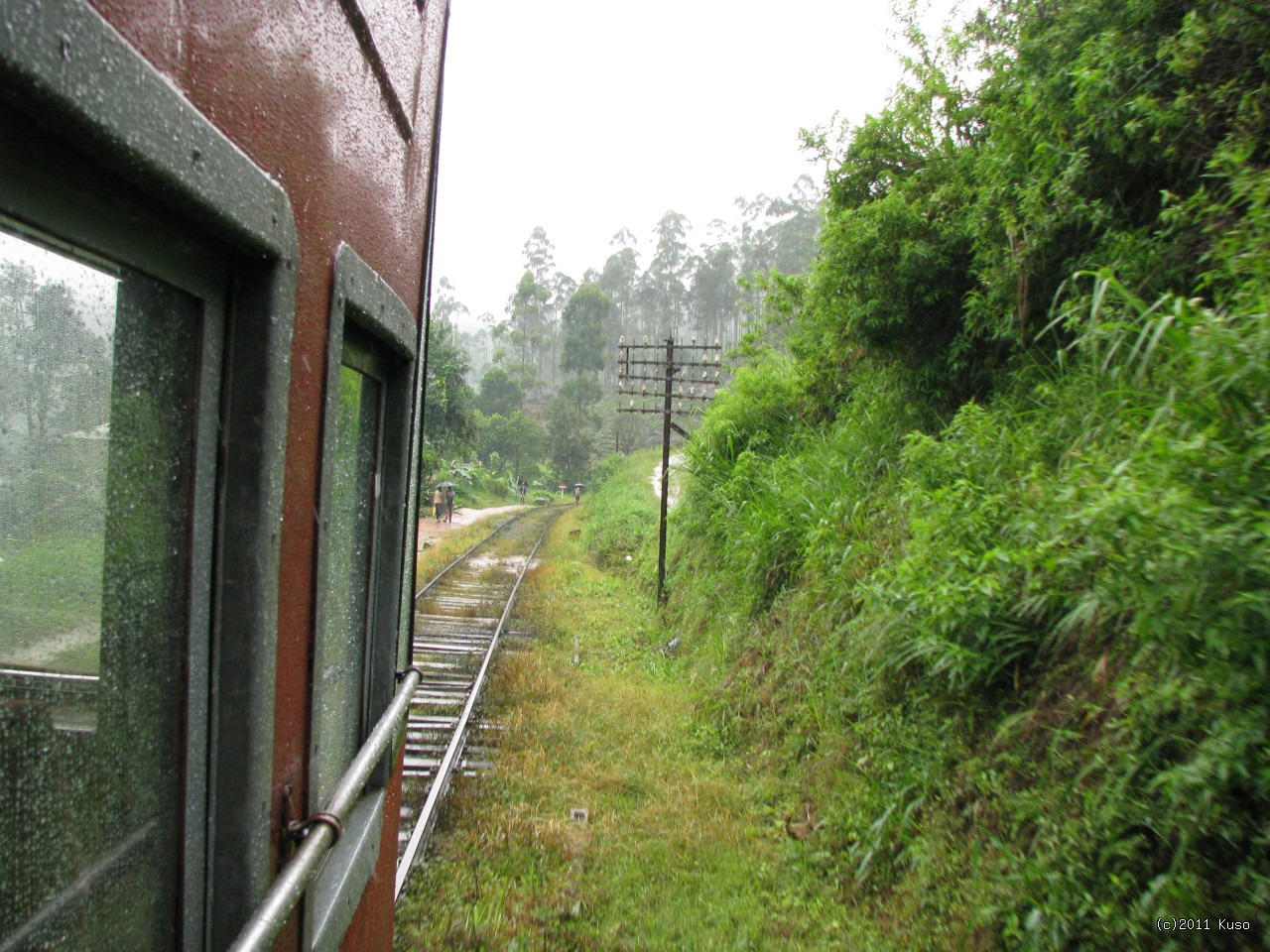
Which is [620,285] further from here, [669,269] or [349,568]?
[349,568]

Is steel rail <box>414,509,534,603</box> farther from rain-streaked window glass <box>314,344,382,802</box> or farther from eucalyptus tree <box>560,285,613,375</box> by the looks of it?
eucalyptus tree <box>560,285,613,375</box>

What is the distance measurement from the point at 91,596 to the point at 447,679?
23.1ft

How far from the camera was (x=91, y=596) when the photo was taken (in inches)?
43.7

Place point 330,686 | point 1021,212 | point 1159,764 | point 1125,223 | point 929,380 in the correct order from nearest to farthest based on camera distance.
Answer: point 330,686
point 1159,764
point 1125,223
point 1021,212
point 929,380

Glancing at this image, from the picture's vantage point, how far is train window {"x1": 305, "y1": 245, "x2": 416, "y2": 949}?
1780 mm

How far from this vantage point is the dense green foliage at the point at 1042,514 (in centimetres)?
271

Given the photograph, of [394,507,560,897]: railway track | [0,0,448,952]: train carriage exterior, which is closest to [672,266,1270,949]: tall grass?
[394,507,560,897]: railway track

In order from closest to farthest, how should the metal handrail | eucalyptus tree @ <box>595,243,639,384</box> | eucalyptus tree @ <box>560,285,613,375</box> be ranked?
the metal handrail < eucalyptus tree @ <box>560,285,613,375</box> < eucalyptus tree @ <box>595,243,639,384</box>

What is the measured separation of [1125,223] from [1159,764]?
12.1 feet

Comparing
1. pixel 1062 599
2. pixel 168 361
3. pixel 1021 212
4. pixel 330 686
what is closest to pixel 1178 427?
pixel 1062 599

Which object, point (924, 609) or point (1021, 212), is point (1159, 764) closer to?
point (924, 609)

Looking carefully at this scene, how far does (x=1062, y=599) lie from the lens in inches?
152

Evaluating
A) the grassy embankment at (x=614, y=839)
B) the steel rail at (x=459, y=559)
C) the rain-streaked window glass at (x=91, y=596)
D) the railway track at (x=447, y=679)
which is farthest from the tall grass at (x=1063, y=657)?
the steel rail at (x=459, y=559)

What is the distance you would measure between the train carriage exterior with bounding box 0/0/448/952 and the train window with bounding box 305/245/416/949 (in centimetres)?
2
